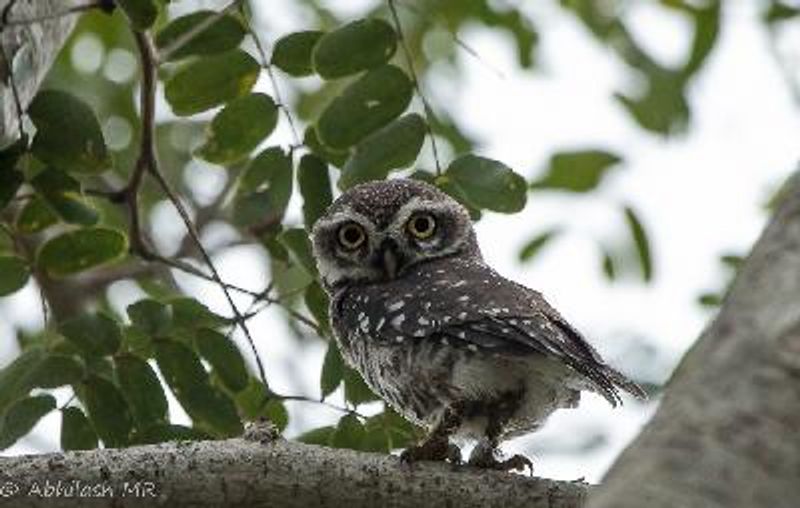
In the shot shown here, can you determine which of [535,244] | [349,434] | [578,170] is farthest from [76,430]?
[535,244]

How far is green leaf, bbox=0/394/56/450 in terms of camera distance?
10.3ft

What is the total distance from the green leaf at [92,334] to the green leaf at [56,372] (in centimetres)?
4

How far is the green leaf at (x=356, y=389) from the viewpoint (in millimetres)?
3516

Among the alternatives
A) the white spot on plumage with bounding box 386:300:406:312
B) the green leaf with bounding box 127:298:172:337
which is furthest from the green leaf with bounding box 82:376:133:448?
the white spot on plumage with bounding box 386:300:406:312

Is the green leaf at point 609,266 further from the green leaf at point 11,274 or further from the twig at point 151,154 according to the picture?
the green leaf at point 11,274

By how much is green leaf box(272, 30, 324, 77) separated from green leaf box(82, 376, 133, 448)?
34.1 inches

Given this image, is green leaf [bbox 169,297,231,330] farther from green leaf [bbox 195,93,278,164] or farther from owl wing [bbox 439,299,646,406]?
owl wing [bbox 439,299,646,406]

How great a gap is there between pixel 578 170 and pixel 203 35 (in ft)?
4.66

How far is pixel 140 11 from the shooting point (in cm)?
311

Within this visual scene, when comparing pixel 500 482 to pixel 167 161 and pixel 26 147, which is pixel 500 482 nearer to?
pixel 26 147

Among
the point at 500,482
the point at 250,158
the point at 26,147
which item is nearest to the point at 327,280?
the point at 250,158

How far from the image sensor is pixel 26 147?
10.6 feet

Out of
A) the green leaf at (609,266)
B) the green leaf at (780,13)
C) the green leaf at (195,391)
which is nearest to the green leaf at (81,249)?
the green leaf at (195,391)

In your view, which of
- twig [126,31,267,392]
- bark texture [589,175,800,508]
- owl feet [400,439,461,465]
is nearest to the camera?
bark texture [589,175,800,508]
